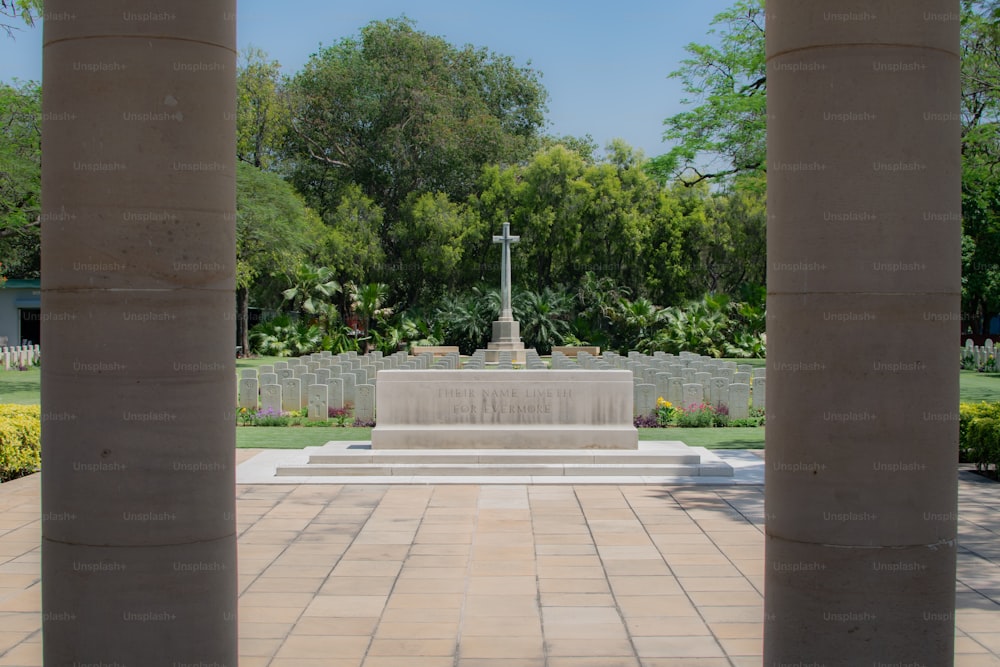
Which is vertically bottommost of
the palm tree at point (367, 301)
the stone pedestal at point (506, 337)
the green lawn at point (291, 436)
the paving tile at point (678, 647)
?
the green lawn at point (291, 436)

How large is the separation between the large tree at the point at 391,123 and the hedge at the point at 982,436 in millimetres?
34551

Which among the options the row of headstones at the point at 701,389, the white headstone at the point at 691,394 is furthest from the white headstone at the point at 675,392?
the white headstone at the point at 691,394

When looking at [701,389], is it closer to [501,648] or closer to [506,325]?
[501,648]

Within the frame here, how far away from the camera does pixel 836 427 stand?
150 inches

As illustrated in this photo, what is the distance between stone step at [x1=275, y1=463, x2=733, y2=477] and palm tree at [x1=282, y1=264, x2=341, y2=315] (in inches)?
1199

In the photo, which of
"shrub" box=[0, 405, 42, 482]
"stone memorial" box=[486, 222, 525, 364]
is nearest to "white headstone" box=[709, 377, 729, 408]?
"shrub" box=[0, 405, 42, 482]

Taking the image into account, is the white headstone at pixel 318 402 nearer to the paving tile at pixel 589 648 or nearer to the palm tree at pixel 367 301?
the paving tile at pixel 589 648

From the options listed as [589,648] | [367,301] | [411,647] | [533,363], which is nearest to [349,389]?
[533,363]

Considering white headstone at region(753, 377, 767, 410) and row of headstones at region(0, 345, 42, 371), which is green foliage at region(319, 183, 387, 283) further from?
white headstone at region(753, 377, 767, 410)

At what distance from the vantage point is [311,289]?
42156mm

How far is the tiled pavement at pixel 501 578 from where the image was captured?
544cm

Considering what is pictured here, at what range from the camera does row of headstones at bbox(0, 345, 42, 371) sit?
3136cm

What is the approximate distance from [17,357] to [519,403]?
84.0ft

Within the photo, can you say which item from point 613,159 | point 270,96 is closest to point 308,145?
point 270,96
